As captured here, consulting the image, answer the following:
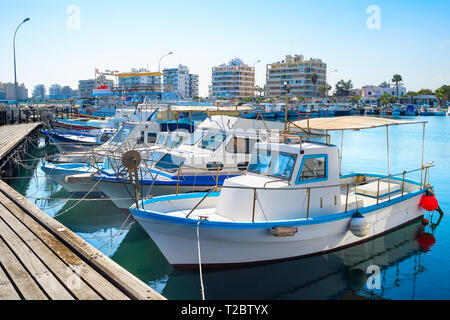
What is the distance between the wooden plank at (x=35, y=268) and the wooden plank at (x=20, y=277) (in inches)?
2.5

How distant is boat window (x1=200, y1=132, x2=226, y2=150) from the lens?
15.0 metres

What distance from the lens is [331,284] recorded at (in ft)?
30.4

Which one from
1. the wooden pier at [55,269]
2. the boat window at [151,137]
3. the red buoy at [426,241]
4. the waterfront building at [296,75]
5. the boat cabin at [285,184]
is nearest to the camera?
the wooden pier at [55,269]

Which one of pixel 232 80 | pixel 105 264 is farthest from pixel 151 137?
pixel 232 80

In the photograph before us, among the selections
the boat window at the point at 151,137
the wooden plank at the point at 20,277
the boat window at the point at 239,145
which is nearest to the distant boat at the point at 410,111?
the boat window at the point at 151,137

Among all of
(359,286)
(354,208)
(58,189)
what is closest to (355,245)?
(354,208)

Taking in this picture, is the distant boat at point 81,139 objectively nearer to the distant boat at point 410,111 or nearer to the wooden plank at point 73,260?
the wooden plank at point 73,260

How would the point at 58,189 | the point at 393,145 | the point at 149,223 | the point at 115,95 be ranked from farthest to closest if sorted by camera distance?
the point at 115,95 < the point at 393,145 < the point at 58,189 < the point at 149,223

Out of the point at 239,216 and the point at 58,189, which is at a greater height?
the point at 239,216

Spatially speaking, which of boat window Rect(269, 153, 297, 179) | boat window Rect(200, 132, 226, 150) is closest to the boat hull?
boat window Rect(269, 153, 297, 179)

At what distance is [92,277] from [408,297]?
7.23 meters

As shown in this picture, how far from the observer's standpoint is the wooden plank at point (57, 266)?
16.4 ft

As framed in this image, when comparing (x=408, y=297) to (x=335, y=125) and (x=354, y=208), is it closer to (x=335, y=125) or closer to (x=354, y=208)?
(x=354, y=208)

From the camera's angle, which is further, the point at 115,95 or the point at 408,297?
the point at 115,95
